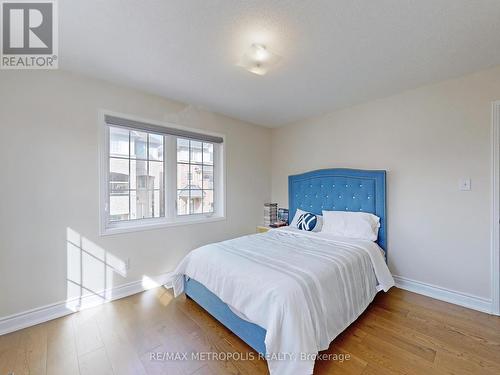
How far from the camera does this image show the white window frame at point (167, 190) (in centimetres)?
234

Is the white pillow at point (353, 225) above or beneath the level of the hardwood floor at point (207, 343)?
above

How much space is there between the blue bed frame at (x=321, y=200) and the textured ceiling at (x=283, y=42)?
1101mm

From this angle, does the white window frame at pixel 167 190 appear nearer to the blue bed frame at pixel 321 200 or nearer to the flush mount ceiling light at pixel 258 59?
the blue bed frame at pixel 321 200

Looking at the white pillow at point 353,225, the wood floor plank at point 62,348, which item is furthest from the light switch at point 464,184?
the wood floor plank at point 62,348

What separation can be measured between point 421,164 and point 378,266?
1.29 metres

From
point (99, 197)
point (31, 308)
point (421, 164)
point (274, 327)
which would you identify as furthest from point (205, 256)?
point (421, 164)

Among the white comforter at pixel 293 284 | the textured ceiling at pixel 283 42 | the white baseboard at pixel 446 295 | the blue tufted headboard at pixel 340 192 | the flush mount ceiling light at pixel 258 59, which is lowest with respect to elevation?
the white baseboard at pixel 446 295

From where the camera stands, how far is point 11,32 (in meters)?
1.61

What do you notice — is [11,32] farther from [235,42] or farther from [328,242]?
[328,242]

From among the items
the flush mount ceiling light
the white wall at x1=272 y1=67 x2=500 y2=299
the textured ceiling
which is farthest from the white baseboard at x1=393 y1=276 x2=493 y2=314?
the flush mount ceiling light

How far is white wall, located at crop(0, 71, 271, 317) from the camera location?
188cm

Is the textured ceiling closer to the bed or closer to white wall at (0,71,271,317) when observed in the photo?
white wall at (0,71,271,317)

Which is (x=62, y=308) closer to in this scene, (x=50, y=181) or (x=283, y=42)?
(x=50, y=181)

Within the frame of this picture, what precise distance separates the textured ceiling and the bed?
125cm
